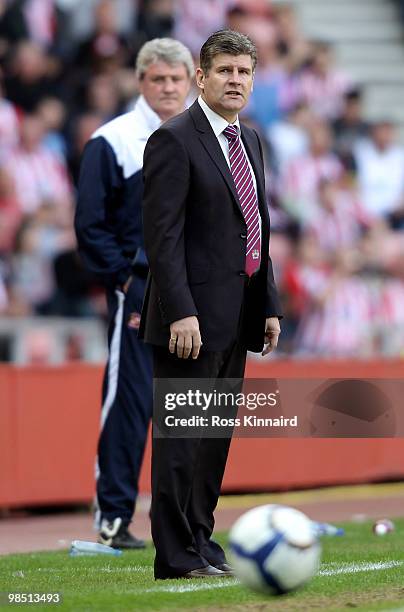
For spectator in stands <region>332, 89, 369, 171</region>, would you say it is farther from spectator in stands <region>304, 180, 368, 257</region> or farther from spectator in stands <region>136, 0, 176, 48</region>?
spectator in stands <region>136, 0, 176, 48</region>

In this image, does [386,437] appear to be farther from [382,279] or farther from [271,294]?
[271,294]

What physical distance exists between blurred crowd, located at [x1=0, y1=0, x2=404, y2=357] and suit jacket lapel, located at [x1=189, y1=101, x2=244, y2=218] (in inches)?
231

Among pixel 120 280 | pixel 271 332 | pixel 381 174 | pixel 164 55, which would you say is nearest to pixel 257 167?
Result: pixel 271 332

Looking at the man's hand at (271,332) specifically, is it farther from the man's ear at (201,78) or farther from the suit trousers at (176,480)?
the man's ear at (201,78)

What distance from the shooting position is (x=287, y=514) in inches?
192

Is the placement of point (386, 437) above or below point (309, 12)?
below

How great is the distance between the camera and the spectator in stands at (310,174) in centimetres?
1504

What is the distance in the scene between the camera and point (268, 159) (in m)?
14.9

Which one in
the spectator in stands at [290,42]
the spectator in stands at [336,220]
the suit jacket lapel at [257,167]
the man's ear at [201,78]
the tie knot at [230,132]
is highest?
the spectator in stands at [290,42]

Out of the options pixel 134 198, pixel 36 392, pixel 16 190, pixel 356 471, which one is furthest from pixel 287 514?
pixel 16 190

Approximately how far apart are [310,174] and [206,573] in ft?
33.4

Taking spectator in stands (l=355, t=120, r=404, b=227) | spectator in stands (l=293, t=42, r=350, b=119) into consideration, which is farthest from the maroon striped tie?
spectator in stands (l=293, t=42, r=350, b=119)

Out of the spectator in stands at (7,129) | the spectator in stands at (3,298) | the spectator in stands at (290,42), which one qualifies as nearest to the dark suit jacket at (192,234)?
the spectator in stands at (3,298)

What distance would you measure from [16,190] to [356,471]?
398cm
